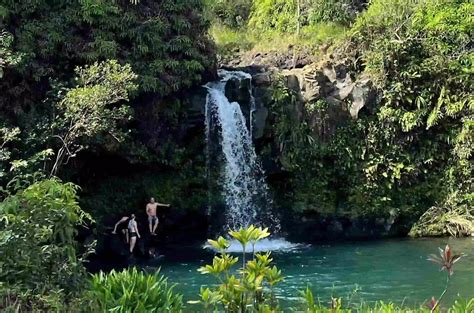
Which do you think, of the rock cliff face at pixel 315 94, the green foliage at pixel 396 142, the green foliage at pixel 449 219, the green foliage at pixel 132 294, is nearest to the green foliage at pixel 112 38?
the rock cliff face at pixel 315 94

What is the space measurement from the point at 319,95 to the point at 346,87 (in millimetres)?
782

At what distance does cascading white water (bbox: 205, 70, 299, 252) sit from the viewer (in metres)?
15.1

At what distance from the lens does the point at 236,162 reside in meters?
15.2

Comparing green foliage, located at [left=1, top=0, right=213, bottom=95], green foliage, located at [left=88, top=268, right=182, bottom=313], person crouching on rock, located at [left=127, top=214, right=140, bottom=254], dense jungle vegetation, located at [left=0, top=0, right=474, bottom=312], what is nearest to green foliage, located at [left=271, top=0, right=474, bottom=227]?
dense jungle vegetation, located at [left=0, top=0, right=474, bottom=312]

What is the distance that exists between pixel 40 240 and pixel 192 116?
10.1 meters

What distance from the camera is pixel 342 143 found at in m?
15.7

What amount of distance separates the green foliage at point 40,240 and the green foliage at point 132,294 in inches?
13.4

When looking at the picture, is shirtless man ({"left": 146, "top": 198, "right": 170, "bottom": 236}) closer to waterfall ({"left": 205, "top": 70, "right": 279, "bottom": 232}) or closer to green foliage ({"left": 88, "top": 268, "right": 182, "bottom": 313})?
waterfall ({"left": 205, "top": 70, "right": 279, "bottom": 232})

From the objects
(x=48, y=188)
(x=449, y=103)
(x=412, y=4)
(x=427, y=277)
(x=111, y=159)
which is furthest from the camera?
(x=412, y=4)

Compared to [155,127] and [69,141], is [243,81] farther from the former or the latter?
[69,141]

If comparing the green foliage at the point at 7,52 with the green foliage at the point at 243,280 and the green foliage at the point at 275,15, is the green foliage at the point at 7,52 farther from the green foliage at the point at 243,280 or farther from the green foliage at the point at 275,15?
the green foliage at the point at 275,15

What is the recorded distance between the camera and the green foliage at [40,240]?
4.76 metres

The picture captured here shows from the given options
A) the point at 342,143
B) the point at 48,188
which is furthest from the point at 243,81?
the point at 48,188

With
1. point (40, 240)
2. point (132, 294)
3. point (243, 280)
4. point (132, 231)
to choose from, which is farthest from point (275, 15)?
point (243, 280)
